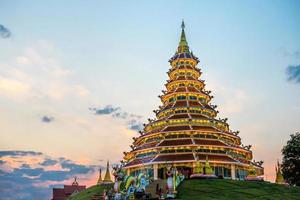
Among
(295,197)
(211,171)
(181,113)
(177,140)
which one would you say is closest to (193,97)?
(181,113)

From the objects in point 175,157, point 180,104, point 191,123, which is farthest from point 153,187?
point 180,104

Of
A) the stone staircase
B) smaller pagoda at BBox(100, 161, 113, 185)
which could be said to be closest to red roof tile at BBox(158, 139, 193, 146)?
smaller pagoda at BBox(100, 161, 113, 185)

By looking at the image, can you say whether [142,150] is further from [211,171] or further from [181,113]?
[211,171]

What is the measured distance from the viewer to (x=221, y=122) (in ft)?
210

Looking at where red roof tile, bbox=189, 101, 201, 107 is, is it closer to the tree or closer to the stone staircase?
the tree

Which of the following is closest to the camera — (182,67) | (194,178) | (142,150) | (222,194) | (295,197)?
(222,194)

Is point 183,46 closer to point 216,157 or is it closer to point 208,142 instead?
point 208,142

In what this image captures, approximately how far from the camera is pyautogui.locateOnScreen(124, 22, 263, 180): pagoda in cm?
5538

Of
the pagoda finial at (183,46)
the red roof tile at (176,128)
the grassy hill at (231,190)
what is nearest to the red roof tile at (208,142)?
the red roof tile at (176,128)

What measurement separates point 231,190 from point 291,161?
3037 cm

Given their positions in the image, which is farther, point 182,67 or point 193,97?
point 182,67

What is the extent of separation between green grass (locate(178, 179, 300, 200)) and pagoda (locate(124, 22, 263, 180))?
20.7 feet

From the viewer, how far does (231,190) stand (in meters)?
42.5

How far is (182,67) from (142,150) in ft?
66.9
